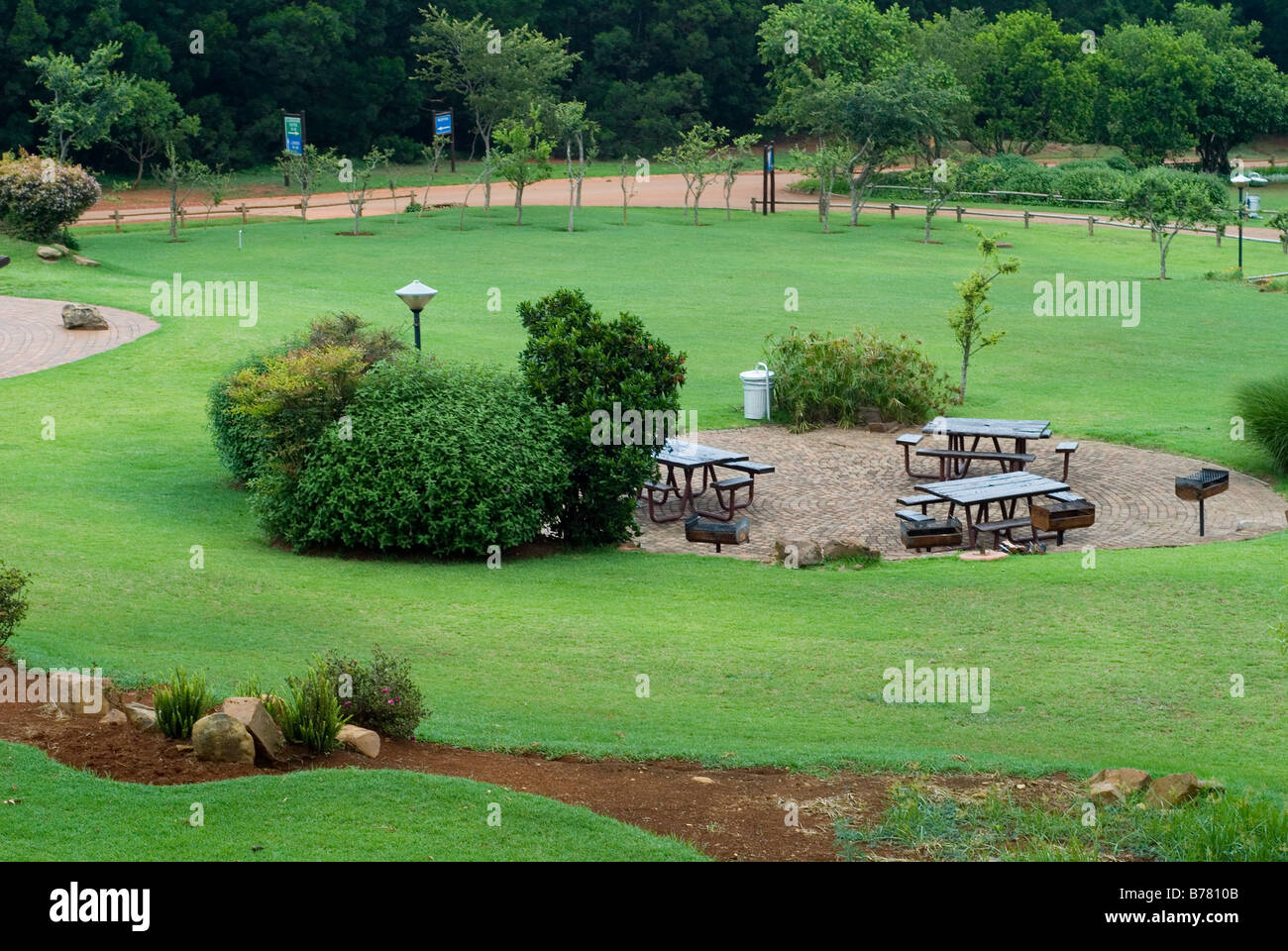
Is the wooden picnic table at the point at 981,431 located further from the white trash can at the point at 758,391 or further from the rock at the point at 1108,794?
the rock at the point at 1108,794

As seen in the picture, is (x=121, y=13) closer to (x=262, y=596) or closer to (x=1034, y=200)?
(x=1034, y=200)

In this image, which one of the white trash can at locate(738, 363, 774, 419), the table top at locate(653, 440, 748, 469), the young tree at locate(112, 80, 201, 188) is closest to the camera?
the table top at locate(653, 440, 748, 469)

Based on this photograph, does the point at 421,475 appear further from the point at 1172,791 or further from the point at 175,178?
the point at 175,178

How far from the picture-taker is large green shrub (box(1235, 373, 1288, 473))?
1845cm

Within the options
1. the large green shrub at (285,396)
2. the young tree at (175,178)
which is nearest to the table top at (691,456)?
the large green shrub at (285,396)

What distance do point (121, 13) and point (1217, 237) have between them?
42764mm

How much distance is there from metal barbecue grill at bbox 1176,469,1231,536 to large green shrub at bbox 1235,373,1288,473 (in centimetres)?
178

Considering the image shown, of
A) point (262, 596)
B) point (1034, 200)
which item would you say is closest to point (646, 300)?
point (262, 596)

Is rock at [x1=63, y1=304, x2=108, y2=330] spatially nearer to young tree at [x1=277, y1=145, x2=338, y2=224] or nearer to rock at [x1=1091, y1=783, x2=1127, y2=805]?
young tree at [x1=277, y1=145, x2=338, y2=224]

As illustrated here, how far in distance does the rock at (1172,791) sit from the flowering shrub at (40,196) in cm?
3284

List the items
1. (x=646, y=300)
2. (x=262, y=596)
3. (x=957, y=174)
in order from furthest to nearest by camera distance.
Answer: (x=957, y=174), (x=646, y=300), (x=262, y=596)

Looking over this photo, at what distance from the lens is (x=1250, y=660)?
10.8 metres

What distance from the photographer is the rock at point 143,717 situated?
331 inches

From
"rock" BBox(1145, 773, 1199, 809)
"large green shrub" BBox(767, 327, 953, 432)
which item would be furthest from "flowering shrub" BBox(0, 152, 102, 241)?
"rock" BBox(1145, 773, 1199, 809)
